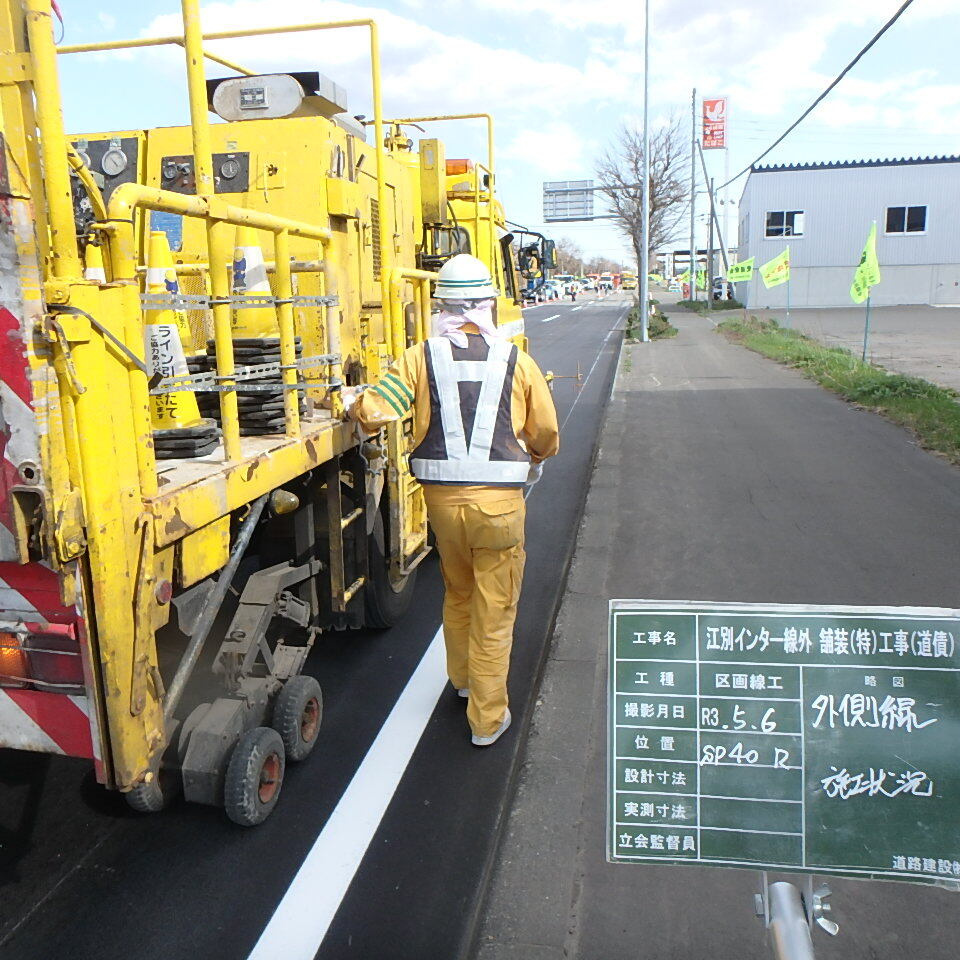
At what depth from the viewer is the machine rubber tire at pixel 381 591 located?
4730mm

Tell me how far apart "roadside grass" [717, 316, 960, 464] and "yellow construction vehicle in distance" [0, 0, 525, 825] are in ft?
22.1

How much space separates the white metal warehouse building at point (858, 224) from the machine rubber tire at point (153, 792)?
4214 centimetres

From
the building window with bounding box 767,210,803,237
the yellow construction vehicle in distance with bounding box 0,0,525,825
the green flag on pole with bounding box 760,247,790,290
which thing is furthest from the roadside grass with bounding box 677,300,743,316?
the yellow construction vehicle in distance with bounding box 0,0,525,825

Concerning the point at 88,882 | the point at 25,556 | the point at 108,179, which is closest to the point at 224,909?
the point at 88,882

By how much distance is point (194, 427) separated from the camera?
3266 millimetres

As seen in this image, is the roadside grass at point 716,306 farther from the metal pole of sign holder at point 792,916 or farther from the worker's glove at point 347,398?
the metal pole of sign holder at point 792,916

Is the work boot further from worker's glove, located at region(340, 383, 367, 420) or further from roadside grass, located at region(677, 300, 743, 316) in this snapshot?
roadside grass, located at region(677, 300, 743, 316)

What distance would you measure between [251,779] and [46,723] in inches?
33.2

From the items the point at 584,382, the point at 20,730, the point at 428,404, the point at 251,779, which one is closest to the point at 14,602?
the point at 20,730

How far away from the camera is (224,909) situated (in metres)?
2.97

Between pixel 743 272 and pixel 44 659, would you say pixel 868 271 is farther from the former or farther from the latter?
pixel 44 659

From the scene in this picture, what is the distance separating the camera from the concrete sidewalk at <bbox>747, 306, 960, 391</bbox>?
17.8m

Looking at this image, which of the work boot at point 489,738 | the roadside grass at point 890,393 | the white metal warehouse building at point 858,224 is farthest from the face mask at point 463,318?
the white metal warehouse building at point 858,224

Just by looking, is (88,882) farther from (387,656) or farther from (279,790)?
(387,656)
